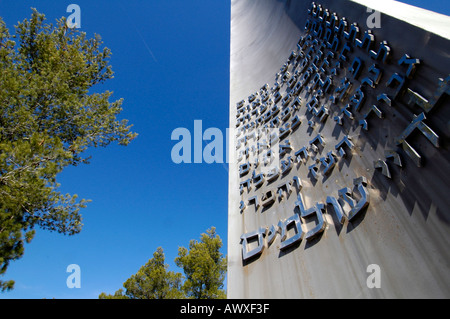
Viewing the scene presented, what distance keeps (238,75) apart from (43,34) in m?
6.57

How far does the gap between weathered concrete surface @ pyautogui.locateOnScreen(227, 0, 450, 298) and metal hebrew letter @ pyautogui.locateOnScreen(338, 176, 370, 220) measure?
6 centimetres

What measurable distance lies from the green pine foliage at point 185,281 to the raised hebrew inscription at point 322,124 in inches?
355

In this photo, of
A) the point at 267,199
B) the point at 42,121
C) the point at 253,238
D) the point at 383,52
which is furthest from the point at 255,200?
the point at 42,121

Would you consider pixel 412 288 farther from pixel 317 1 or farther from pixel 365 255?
pixel 317 1

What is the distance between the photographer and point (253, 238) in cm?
363

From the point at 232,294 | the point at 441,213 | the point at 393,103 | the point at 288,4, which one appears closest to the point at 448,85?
the point at 393,103

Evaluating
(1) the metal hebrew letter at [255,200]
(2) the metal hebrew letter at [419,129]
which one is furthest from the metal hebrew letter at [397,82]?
(1) the metal hebrew letter at [255,200]

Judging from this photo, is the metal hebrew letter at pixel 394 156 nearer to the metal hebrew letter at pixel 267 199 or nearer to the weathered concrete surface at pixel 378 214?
the weathered concrete surface at pixel 378 214

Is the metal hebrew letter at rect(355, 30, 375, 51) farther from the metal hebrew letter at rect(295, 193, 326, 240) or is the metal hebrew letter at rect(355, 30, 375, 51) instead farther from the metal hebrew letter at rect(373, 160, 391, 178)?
the metal hebrew letter at rect(295, 193, 326, 240)

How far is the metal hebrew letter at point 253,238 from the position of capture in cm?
330

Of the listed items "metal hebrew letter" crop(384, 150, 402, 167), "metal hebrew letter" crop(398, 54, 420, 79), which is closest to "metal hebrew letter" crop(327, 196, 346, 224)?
"metal hebrew letter" crop(384, 150, 402, 167)

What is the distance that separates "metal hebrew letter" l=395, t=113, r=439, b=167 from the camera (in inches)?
72.0

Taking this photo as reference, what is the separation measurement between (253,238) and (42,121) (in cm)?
604

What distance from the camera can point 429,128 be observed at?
73.7 inches
